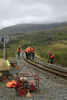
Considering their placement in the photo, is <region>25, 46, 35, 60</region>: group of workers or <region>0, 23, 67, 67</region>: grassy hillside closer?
<region>25, 46, 35, 60</region>: group of workers

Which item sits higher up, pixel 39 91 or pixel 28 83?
pixel 28 83

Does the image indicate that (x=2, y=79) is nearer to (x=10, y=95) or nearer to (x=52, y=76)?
(x=10, y=95)

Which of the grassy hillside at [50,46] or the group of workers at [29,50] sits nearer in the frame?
the group of workers at [29,50]

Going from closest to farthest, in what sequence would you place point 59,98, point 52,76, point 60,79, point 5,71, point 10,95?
point 59,98, point 10,95, point 5,71, point 60,79, point 52,76

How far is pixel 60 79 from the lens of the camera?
6.92 meters

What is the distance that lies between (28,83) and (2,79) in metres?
1.90

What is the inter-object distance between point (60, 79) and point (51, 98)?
9.18 ft

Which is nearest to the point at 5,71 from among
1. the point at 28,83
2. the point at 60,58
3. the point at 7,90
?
the point at 7,90

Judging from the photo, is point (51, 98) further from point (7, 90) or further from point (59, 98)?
point (7, 90)

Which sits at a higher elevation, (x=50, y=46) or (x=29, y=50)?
(x=50, y=46)

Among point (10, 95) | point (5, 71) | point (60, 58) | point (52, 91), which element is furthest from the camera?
point (60, 58)

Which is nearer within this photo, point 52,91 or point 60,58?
point 52,91

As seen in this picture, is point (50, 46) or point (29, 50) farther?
point (50, 46)

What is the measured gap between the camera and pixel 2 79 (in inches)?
247
